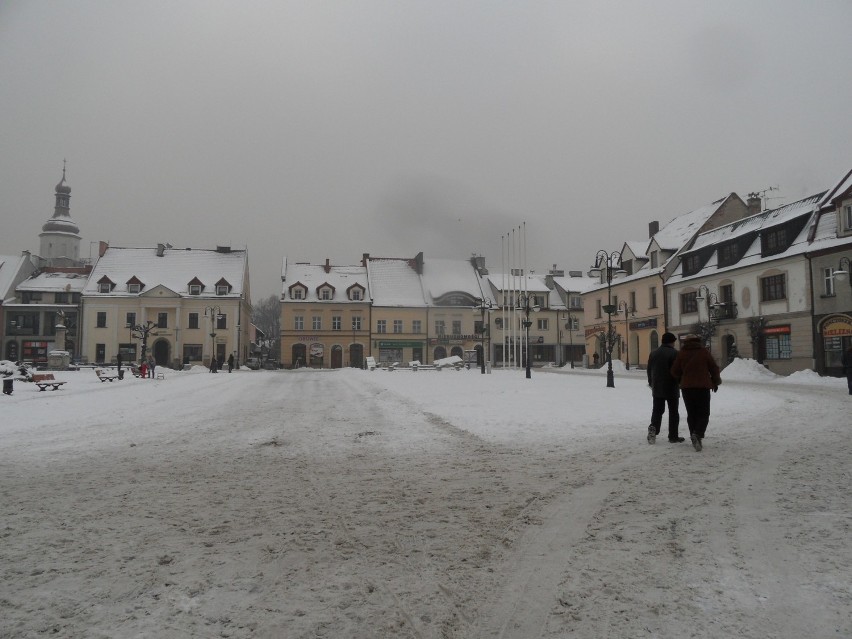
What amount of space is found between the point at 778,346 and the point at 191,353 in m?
55.1

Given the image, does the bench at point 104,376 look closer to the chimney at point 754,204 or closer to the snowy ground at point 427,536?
the snowy ground at point 427,536

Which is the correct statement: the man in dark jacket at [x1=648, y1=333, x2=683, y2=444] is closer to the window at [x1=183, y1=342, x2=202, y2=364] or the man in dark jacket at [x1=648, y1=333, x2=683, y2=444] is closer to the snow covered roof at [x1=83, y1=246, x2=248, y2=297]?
the window at [x1=183, y1=342, x2=202, y2=364]

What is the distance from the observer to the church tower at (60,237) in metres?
94.8

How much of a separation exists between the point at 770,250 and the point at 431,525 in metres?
36.6

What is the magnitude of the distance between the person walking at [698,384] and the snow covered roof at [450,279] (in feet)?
195

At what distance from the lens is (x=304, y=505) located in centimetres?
577

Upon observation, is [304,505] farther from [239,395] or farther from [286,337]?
[286,337]

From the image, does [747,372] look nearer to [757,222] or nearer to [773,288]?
[773,288]

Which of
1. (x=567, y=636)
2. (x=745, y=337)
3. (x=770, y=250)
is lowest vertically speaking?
(x=567, y=636)

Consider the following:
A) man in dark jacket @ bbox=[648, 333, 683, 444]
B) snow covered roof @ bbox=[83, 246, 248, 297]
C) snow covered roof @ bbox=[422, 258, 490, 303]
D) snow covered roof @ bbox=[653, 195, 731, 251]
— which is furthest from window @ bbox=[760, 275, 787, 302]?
snow covered roof @ bbox=[83, 246, 248, 297]

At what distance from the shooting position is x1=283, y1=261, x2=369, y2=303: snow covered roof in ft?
221

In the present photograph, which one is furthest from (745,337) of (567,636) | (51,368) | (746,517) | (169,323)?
(169,323)

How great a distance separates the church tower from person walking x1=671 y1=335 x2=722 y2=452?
10381 cm

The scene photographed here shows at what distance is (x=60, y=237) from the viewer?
95.4 m
